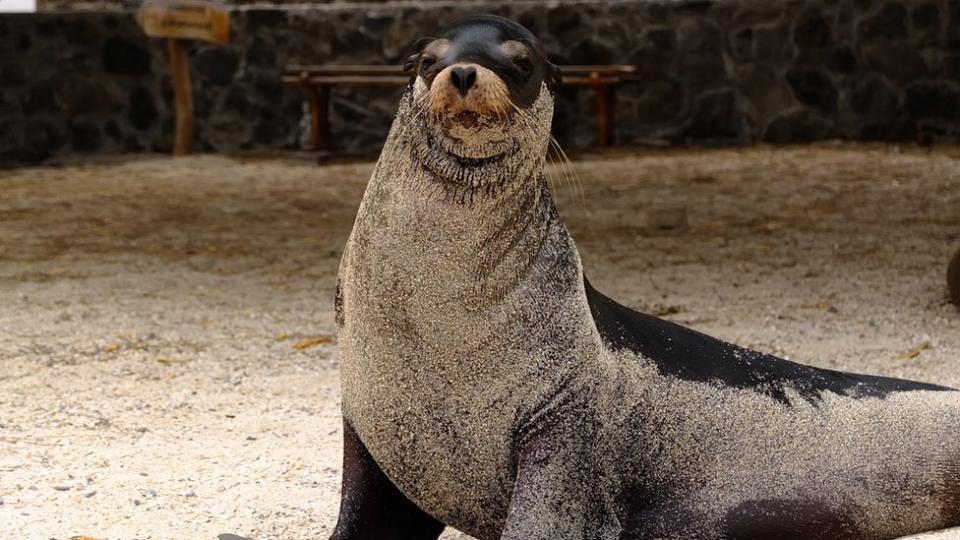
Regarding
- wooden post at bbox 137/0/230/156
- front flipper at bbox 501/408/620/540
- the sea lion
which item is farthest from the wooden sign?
front flipper at bbox 501/408/620/540

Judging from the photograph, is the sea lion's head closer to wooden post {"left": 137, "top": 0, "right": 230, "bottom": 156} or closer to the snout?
the snout

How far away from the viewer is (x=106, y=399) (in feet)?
13.8

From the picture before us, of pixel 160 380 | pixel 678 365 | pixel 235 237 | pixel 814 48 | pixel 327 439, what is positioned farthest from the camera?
pixel 814 48

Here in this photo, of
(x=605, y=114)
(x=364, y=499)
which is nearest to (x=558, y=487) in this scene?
(x=364, y=499)

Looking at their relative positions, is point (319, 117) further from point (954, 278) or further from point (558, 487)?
point (558, 487)

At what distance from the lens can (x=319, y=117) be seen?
11.2 meters

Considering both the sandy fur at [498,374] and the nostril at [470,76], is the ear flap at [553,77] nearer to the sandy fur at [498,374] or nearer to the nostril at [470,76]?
the sandy fur at [498,374]

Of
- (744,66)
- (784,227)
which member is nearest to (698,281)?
(784,227)

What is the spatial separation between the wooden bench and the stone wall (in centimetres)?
36

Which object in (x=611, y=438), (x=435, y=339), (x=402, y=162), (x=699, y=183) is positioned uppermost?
(x=402, y=162)

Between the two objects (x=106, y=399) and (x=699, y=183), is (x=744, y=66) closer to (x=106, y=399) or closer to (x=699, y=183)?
(x=699, y=183)

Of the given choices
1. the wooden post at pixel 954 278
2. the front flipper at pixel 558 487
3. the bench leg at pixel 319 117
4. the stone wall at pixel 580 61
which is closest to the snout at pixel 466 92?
the front flipper at pixel 558 487

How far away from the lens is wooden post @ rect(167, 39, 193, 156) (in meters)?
11.4

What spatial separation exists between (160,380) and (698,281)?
2668 mm
